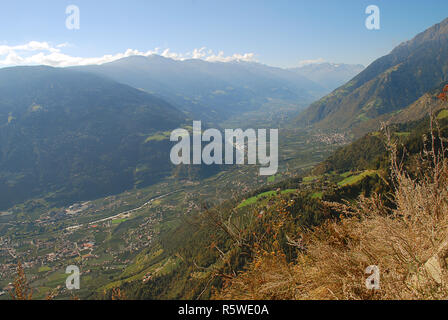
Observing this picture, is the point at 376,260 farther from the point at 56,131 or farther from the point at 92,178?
the point at 56,131

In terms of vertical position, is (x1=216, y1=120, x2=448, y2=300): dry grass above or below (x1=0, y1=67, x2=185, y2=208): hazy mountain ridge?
above

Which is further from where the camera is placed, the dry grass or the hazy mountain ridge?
the hazy mountain ridge

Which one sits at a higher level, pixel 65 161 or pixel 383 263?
pixel 383 263

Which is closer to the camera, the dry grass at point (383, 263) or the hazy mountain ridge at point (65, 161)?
the dry grass at point (383, 263)

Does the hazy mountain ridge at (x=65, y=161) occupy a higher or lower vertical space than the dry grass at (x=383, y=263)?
lower

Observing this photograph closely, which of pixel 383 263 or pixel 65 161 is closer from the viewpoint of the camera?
pixel 383 263

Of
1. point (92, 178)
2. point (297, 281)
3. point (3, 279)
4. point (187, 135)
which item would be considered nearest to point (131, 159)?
point (92, 178)

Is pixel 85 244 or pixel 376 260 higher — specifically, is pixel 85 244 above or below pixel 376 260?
below
